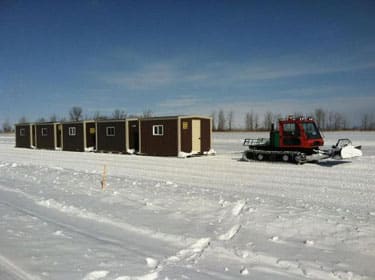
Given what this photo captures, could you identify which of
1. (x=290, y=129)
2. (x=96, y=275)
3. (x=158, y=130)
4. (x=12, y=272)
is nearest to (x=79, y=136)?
(x=158, y=130)

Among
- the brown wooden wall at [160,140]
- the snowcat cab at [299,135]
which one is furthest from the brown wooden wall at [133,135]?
the snowcat cab at [299,135]

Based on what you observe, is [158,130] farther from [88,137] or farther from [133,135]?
[88,137]

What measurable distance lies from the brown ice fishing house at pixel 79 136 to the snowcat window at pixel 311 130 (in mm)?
19340

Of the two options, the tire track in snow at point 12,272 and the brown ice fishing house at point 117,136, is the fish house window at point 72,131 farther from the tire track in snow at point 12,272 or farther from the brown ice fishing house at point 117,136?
the tire track in snow at point 12,272

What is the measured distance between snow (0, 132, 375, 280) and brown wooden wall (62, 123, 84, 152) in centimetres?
2154

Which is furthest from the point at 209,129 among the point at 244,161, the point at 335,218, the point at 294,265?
the point at 294,265

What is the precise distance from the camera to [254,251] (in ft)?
18.0

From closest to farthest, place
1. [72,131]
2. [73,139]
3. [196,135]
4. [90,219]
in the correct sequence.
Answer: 1. [90,219]
2. [196,135]
3. [73,139]
4. [72,131]

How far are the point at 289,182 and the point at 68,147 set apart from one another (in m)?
25.9

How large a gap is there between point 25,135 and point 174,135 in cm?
2238

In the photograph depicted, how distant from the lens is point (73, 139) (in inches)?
1326

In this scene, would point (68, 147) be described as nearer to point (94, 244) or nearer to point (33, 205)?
point (33, 205)

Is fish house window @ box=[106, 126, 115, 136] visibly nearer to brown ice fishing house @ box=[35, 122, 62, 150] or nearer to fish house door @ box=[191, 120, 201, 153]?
fish house door @ box=[191, 120, 201, 153]

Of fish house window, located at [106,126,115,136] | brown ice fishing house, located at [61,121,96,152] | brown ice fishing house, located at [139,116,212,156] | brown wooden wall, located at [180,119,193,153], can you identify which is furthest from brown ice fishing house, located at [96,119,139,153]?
brown wooden wall, located at [180,119,193,153]
